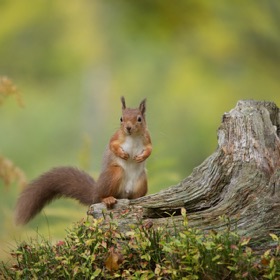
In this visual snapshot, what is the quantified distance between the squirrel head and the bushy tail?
469mm

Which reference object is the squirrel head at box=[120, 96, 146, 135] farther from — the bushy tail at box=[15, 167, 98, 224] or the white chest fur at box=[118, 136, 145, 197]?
the bushy tail at box=[15, 167, 98, 224]

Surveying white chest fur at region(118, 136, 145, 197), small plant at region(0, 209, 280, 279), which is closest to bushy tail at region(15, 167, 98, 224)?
white chest fur at region(118, 136, 145, 197)

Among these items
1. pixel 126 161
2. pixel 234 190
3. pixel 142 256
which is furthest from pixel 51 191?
pixel 142 256

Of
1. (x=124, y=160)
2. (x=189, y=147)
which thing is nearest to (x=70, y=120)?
(x=189, y=147)

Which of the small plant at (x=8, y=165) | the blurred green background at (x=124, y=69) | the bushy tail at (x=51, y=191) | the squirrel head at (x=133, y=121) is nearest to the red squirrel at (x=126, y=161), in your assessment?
the squirrel head at (x=133, y=121)

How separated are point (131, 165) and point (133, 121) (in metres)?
0.24

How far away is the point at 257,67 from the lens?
7699 mm

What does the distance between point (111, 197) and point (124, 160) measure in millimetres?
235

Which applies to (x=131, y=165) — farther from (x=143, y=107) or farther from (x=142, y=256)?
(x=142, y=256)

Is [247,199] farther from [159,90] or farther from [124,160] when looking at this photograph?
[159,90]

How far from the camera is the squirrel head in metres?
4.10

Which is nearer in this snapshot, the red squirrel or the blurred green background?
the red squirrel

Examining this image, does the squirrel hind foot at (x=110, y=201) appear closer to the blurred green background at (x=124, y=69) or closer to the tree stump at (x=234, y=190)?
the tree stump at (x=234, y=190)

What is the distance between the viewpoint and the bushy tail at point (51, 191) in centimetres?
442
